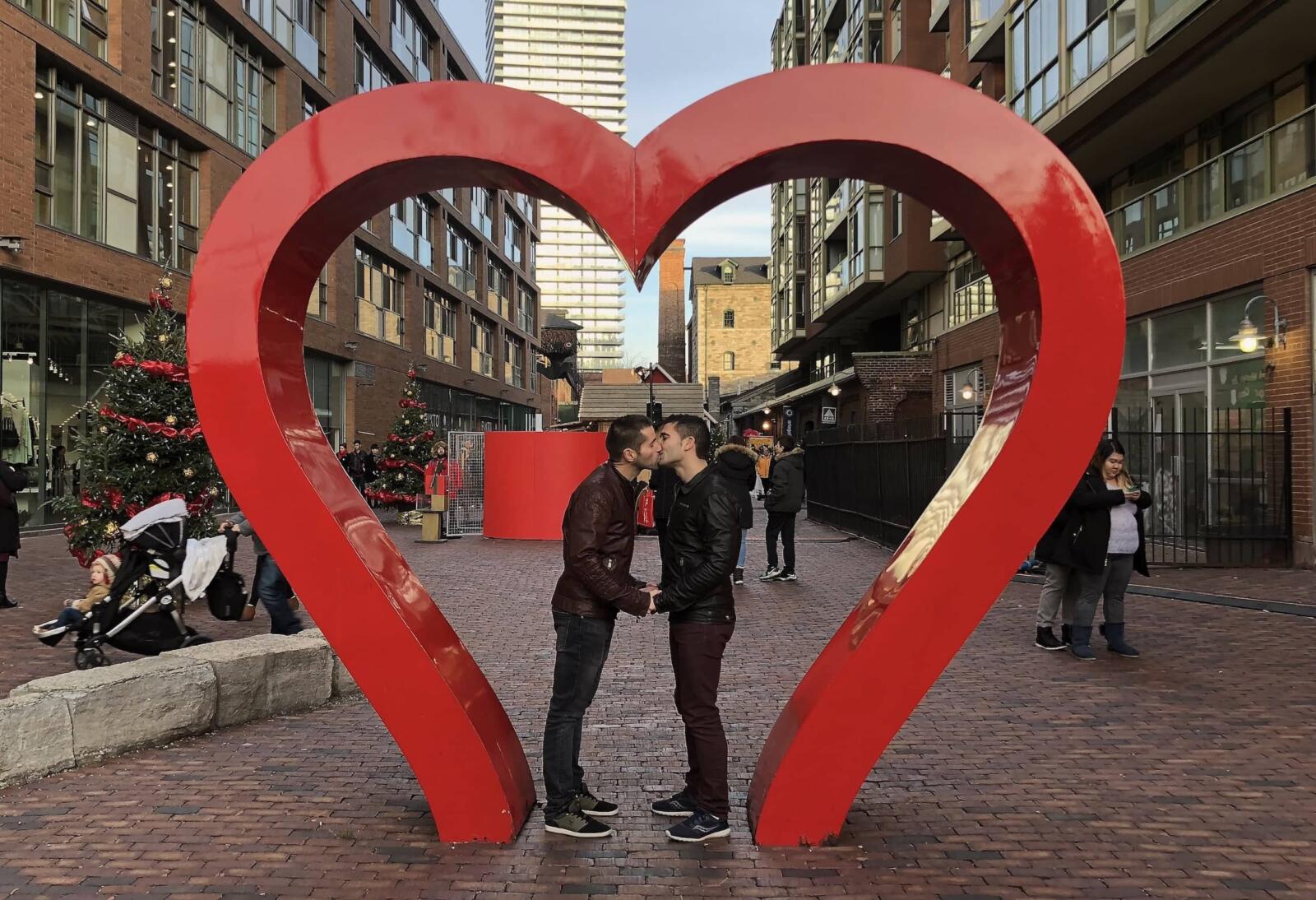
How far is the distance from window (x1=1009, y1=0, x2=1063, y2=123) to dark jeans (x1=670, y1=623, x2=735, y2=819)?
50.1 feet

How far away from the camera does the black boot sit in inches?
312

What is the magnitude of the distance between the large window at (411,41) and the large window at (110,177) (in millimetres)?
15421

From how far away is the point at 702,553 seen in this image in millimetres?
3965

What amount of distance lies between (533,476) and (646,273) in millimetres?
14898

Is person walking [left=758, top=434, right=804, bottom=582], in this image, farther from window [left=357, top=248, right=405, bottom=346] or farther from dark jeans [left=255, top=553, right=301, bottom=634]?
window [left=357, top=248, right=405, bottom=346]

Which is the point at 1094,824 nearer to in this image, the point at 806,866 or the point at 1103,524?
the point at 806,866

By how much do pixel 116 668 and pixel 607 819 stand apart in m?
3.12

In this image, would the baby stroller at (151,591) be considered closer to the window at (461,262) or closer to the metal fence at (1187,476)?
the metal fence at (1187,476)

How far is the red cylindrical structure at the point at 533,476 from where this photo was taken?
18.4m

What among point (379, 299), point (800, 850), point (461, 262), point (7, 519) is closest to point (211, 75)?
point (379, 299)

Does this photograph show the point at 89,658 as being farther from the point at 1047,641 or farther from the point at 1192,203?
the point at 1192,203

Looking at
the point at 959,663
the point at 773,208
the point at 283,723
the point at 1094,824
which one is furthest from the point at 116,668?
the point at 773,208

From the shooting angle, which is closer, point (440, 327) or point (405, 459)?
point (405, 459)

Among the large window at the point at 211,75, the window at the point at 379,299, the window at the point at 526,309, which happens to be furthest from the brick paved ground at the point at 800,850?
the window at the point at 526,309
